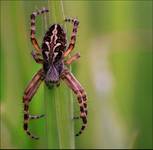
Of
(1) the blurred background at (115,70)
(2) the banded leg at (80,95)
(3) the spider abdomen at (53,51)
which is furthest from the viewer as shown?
(1) the blurred background at (115,70)

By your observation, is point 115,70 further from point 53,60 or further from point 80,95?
point 53,60

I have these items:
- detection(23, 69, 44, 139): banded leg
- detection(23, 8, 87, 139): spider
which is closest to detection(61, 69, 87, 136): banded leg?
detection(23, 8, 87, 139): spider

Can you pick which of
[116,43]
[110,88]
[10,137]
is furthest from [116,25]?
[10,137]

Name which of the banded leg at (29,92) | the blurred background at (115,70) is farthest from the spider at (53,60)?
the blurred background at (115,70)

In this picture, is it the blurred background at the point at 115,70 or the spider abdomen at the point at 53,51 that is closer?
the spider abdomen at the point at 53,51

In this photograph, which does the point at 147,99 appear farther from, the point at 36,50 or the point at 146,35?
Result: the point at 36,50

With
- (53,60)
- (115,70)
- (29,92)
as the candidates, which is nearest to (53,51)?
(53,60)

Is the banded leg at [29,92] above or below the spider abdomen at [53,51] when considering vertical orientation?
below

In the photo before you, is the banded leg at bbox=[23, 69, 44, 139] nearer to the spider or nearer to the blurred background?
the spider

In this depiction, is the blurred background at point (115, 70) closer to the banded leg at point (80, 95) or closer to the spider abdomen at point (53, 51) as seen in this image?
the banded leg at point (80, 95)
